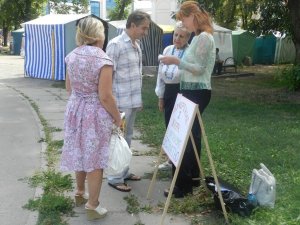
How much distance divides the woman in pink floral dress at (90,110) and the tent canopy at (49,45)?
1254cm

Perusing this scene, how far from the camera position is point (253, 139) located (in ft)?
23.2

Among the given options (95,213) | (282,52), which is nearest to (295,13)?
(95,213)

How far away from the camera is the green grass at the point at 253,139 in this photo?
4.29m

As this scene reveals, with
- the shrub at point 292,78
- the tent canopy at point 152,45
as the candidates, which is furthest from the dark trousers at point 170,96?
the tent canopy at point 152,45

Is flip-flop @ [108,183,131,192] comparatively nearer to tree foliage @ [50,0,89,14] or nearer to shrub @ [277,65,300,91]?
→ shrub @ [277,65,300,91]

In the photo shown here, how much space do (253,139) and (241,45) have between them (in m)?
19.7

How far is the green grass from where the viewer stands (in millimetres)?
4285

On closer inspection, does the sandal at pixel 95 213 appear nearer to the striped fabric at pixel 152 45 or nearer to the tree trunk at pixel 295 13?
the tree trunk at pixel 295 13

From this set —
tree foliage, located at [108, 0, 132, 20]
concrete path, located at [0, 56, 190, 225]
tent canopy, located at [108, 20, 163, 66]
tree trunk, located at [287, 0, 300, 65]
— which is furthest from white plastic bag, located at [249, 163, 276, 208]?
tree foliage, located at [108, 0, 132, 20]

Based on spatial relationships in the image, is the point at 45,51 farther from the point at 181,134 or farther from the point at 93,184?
the point at 181,134

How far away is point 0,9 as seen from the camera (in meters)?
43.2

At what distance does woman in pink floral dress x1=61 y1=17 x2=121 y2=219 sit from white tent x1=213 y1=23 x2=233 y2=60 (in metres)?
18.9

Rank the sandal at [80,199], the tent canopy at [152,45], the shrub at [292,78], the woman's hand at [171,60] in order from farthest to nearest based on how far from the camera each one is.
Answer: the tent canopy at [152,45], the shrub at [292,78], the sandal at [80,199], the woman's hand at [171,60]

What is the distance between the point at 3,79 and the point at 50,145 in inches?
455
